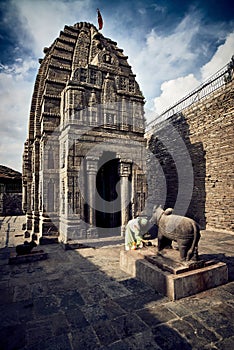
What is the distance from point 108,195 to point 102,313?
7.14 metres

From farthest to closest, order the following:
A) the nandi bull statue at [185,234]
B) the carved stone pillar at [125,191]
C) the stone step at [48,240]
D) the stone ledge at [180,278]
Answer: the carved stone pillar at [125,191] → the stone step at [48,240] → the nandi bull statue at [185,234] → the stone ledge at [180,278]

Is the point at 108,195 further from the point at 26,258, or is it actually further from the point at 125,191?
the point at 26,258

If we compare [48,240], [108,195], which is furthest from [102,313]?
[108,195]

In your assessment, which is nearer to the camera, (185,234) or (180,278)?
(180,278)

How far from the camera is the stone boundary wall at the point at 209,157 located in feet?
35.2

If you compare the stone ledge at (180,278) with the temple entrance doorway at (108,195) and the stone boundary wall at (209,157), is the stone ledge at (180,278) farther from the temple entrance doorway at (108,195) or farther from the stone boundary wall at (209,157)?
the stone boundary wall at (209,157)

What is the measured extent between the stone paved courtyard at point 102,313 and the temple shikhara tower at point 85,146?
113 inches

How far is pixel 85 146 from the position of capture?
8.34 m

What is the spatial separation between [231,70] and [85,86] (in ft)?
30.8

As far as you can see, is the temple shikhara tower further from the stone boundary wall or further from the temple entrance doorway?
the stone boundary wall

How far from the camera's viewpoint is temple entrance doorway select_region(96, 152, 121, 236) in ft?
32.9

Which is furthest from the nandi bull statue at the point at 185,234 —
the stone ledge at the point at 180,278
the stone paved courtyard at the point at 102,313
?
the stone paved courtyard at the point at 102,313

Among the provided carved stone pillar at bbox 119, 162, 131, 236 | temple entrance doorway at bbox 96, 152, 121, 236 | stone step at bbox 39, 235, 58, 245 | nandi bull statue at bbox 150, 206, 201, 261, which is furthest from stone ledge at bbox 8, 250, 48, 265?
nandi bull statue at bbox 150, 206, 201, 261

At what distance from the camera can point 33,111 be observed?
11.4 metres
